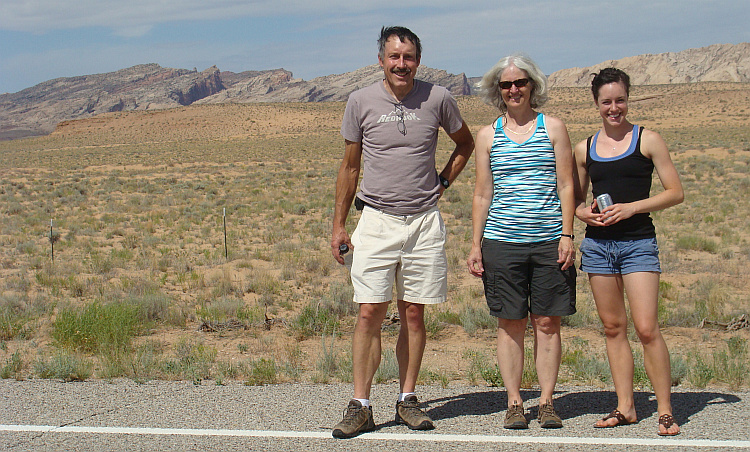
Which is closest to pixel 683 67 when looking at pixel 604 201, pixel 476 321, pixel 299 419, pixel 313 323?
pixel 476 321

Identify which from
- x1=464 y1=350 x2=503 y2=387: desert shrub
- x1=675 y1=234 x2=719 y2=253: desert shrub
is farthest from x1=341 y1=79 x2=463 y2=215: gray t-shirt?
x1=675 y1=234 x2=719 y2=253: desert shrub

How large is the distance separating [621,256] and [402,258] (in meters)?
1.19

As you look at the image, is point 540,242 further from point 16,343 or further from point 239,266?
point 239,266

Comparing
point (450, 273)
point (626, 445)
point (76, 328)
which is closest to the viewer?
point (626, 445)

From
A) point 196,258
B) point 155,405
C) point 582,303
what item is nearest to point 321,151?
point 196,258

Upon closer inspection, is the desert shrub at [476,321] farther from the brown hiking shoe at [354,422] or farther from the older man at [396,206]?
the brown hiking shoe at [354,422]

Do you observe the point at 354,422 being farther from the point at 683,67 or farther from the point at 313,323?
the point at 683,67

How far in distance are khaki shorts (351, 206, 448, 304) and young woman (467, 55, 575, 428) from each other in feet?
Answer: 0.77

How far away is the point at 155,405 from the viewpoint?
455 centimetres

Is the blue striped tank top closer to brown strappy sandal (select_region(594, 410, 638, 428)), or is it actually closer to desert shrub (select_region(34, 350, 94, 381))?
brown strappy sandal (select_region(594, 410, 638, 428))

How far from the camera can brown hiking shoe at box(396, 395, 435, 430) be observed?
4016 mm

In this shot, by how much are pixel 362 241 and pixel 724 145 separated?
3542cm

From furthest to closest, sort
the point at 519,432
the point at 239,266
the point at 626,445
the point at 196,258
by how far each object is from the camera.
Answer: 1. the point at 196,258
2. the point at 239,266
3. the point at 519,432
4. the point at 626,445

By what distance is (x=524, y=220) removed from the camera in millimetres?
4012
